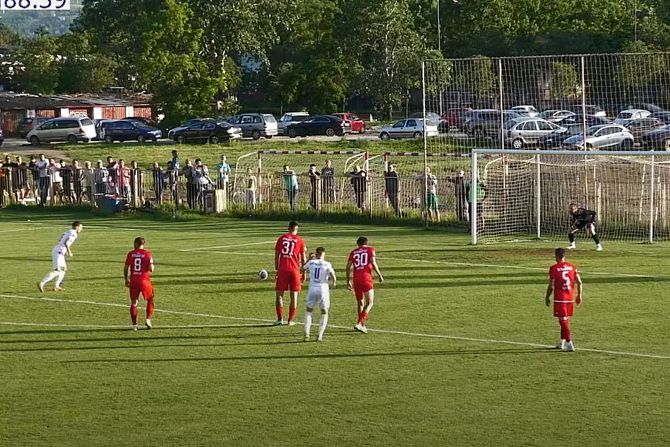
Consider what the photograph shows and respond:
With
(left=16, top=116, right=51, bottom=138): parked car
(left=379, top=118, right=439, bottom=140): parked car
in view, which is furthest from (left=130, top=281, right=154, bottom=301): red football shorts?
(left=16, top=116, right=51, bottom=138): parked car

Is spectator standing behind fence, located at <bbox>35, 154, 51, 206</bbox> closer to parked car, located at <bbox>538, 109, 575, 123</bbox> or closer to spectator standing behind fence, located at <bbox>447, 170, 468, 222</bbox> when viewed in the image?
spectator standing behind fence, located at <bbox>447, 170, 468, 222</bbox>

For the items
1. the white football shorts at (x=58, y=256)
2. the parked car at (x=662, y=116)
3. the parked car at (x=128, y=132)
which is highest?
the parked car at (x=128, y=132)

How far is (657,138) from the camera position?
37.3 metres

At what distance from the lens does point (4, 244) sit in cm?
3497

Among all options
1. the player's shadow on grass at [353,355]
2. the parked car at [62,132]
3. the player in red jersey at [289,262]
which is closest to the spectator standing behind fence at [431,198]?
the player in red jersey at [289,262]

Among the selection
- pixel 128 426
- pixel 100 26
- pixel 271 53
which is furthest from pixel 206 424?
pixel 100 26

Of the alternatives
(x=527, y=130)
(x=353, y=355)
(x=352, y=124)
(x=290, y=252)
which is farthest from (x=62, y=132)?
(x=353, y=355)

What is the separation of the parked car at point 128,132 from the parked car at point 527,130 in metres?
34.2

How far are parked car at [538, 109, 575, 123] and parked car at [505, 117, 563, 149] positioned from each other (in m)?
0.18

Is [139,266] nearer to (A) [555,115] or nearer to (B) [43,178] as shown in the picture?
(A) [555,115]

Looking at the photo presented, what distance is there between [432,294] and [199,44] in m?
58.9

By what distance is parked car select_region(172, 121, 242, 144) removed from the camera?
6925 centimetres

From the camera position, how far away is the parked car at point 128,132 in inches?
2793

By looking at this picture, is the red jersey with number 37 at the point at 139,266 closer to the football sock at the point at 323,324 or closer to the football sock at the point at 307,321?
the football sock at the point at 307,321
